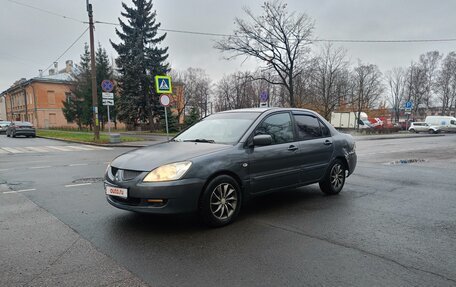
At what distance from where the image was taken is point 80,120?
4878cm

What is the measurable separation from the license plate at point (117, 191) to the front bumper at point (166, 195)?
52 millimetres

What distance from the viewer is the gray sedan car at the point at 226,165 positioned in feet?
13.7

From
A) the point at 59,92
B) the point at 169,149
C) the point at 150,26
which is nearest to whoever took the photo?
the point at 169,149

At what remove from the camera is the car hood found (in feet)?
14.1

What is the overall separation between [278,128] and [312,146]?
2.75ft

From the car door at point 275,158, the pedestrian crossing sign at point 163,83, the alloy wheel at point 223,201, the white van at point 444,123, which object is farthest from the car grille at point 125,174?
the white van at point 444,123

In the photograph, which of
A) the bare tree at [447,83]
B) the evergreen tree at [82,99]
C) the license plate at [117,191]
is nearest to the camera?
the license plate at [117,191]

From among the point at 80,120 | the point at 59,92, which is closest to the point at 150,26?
the point at 80,120

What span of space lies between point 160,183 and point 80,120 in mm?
49604

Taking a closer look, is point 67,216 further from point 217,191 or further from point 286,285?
point 286,285

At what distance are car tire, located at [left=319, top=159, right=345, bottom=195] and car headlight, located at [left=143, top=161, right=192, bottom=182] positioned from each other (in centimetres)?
327

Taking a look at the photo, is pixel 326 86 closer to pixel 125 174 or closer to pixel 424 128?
pixel 424 128

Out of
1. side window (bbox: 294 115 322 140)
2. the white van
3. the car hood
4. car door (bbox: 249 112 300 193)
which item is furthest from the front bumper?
the white van

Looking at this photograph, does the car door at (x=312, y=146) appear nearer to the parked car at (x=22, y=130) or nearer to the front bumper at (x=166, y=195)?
the front bumper at (x=166, y=195)
